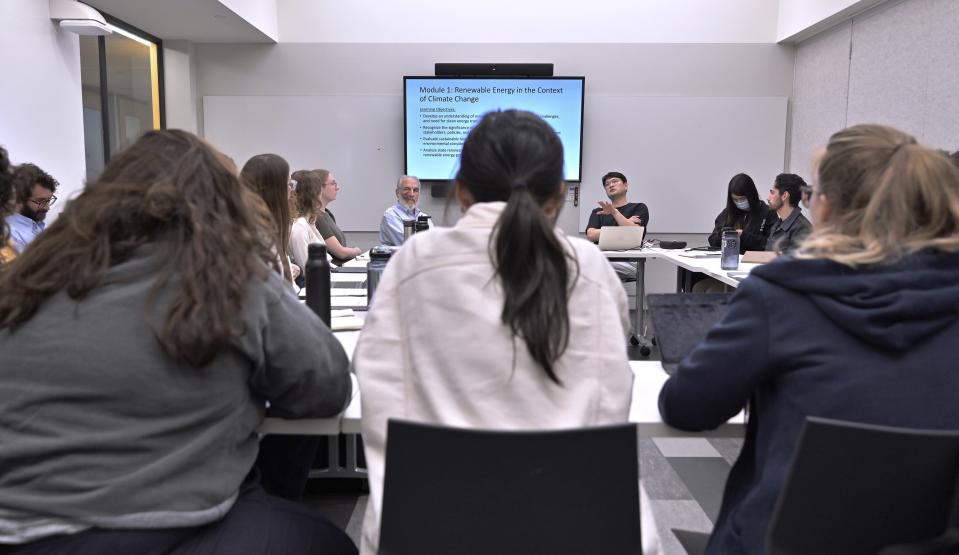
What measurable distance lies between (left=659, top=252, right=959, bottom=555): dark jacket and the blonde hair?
0.09 ft

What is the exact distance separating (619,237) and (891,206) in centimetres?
371

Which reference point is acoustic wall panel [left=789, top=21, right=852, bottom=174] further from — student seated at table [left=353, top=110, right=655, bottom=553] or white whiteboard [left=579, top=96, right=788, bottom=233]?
student seated at table [left=353, top=110, right=655, bottom=553]

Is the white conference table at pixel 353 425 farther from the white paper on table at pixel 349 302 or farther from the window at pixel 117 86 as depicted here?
the window at pixel 117 86

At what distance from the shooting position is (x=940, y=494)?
97 centimetres

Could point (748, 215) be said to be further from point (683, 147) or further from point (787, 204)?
point (683, 147)

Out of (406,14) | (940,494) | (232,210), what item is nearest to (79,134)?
(406,14)

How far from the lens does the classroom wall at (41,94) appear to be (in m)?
3.57

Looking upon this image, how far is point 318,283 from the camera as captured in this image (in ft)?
5.28

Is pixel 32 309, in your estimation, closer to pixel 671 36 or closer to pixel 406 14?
pixel 406 14

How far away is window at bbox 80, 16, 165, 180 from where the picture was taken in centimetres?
495

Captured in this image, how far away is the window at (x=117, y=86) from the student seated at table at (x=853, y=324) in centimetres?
465

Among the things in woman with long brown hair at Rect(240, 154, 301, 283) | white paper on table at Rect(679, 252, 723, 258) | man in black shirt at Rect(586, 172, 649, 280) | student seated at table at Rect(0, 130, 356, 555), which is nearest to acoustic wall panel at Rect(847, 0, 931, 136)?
white paper on table at Rect(679, 252, 723, 258)

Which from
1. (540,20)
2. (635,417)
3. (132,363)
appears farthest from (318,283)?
(540,20)

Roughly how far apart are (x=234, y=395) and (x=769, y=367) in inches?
32.2
